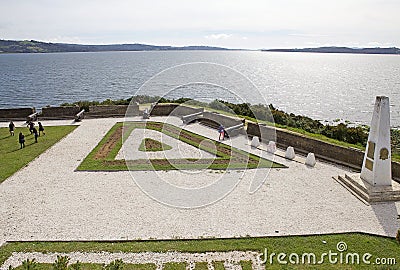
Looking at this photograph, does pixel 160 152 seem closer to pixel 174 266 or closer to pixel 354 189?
pixel 354 189

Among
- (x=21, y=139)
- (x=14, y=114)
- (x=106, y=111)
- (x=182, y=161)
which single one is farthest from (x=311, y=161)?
(x=14, y=114)

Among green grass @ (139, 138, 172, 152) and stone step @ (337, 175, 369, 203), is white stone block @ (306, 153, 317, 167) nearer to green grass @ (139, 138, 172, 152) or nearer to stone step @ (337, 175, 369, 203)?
stone step @ (337, 175, 369, 203)

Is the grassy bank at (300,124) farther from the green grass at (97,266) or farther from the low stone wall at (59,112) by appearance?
the green grass at (97,266)

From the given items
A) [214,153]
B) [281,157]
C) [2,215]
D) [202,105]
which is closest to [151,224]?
[2,215]

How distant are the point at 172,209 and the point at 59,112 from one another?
1957 cm

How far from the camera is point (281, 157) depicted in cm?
1819

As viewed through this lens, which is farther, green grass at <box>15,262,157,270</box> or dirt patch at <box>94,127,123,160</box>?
dirt patch at <box>94,127,123,160</box>

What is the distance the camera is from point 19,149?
62.7ft

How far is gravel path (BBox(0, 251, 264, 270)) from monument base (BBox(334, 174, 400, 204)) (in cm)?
594

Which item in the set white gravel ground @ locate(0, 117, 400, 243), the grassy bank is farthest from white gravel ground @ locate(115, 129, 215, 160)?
the grassy bank

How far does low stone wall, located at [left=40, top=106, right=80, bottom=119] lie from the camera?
27.8 meters

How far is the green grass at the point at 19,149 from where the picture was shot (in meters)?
16.4

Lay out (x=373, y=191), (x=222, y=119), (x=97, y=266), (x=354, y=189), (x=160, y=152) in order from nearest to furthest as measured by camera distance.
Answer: (x=97, y=266) → (x=373, y=191) → (x=354, y=189) → (x=160, y=152) → (x=222, y=119)

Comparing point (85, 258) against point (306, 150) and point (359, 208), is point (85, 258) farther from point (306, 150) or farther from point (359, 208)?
point (306, 150)
